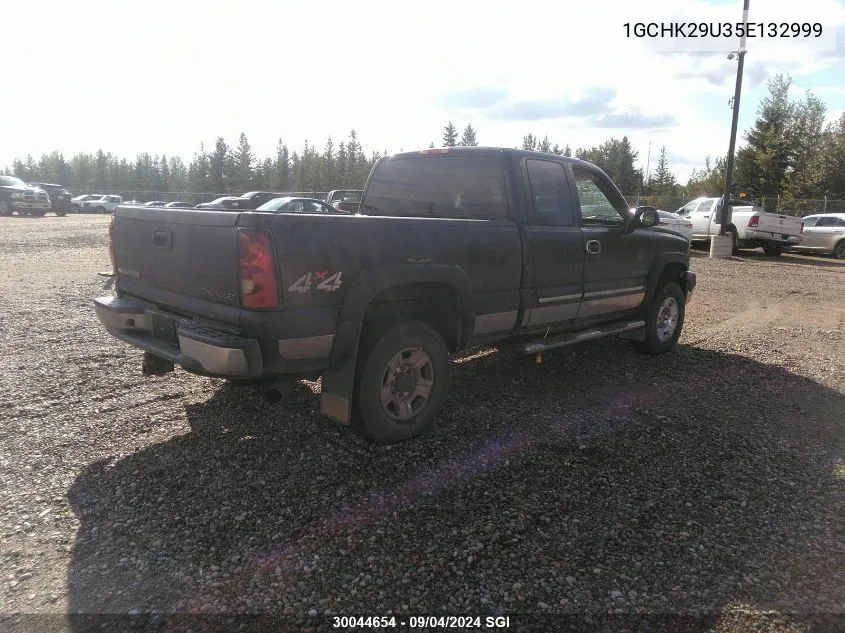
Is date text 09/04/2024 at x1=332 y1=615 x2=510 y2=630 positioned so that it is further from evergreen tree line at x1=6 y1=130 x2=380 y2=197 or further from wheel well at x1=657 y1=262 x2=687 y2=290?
evergreen tree line at x1=6 y1=130 x2=380 y2=197

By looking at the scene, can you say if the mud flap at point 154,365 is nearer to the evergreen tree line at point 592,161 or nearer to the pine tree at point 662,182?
the evergreen tree line at point 592,161

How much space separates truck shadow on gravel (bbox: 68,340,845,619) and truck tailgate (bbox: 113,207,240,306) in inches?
41.2

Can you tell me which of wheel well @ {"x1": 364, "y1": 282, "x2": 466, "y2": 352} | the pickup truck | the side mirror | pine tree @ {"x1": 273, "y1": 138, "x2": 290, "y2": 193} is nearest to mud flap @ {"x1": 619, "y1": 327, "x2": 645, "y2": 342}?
the pickup truck

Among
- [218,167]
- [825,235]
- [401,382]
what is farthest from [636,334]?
[218,167]

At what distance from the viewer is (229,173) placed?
8569 cm

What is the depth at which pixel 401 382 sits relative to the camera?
13.0 feet

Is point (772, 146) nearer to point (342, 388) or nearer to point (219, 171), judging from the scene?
point (342, 388)

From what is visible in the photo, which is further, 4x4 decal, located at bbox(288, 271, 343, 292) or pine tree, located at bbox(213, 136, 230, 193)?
pine tree, located at bbox(213, 136, 230, 193)

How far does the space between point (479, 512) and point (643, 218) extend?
11.7 ft

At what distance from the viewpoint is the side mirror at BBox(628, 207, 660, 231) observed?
5.57 meters

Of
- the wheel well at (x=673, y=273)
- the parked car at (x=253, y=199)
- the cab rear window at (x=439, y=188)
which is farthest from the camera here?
the parked car at (x=253, y=199)

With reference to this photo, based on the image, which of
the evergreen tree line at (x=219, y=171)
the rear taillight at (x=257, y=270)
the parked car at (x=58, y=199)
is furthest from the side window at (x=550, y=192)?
the evergreen tree line at (x=219, y=171)

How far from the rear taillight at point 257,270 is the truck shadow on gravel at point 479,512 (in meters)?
1.06

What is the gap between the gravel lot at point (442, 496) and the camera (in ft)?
8.35
